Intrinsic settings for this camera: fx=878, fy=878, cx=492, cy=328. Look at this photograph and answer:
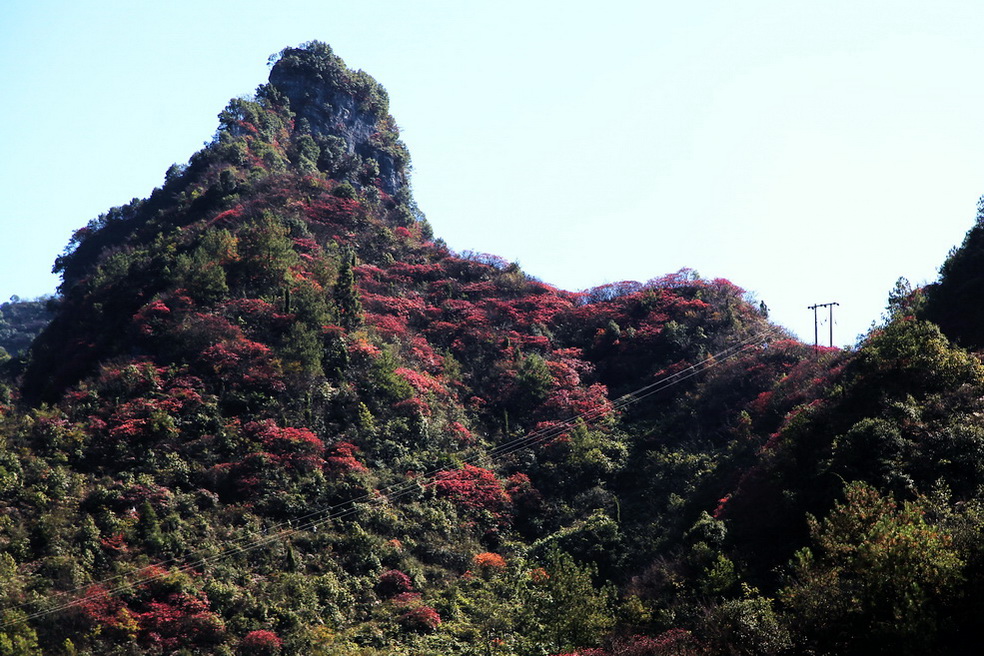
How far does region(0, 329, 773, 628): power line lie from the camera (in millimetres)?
40375

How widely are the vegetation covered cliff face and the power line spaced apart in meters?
0.20

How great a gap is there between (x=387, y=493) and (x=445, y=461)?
527 centimetres

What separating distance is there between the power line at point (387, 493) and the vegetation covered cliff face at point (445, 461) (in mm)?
201

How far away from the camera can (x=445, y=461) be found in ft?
185

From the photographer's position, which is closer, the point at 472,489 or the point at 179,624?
the point at 179,624

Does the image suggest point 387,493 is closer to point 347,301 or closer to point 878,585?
point 347,301

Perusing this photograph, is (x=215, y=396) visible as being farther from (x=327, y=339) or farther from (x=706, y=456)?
(x=706, y=456)

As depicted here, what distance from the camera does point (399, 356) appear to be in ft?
211

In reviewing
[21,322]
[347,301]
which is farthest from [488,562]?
[21,322]

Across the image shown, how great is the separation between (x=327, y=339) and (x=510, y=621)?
25906 mm

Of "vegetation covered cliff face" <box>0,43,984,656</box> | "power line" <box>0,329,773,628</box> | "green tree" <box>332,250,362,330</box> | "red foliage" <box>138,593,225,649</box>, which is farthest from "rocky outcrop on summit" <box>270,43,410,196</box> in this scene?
"red foliage" <box>138,593,225,649</box>

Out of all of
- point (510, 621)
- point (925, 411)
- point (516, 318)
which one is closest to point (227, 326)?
point (516, 318)

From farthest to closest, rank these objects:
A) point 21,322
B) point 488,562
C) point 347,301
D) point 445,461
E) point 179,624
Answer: point 21,322
point 347,301
point 445,461
point 488,562
point 179,624

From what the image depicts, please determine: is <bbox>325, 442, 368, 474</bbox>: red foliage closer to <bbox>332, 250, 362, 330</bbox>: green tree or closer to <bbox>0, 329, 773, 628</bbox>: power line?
<bbox>0, 329, 773, 628</bbox>: power line
